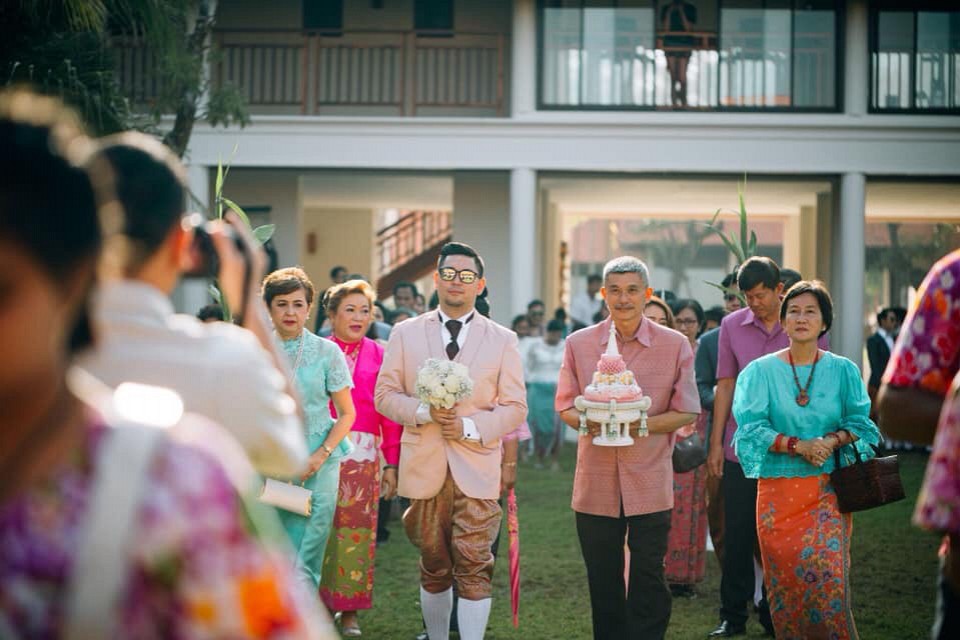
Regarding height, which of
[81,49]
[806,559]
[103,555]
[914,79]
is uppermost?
[914,79]

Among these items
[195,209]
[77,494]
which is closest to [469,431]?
[77,494]

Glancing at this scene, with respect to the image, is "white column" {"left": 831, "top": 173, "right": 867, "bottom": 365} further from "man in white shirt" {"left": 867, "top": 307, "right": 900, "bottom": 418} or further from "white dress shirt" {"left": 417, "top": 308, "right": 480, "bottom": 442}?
"white dress shirt" {"left": 417, "top": 308, "right": 480, "bottom": 442}

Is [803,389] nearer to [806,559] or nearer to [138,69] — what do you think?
[806,559]

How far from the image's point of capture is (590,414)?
653 centimetres

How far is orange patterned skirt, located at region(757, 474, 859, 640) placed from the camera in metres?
6.16

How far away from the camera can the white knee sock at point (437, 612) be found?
7.05 m

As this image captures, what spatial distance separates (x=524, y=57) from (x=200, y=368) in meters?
18.1

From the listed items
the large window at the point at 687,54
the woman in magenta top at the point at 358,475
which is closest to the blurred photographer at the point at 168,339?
the woman in magenta top at the point at 358,475

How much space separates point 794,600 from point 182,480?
17.1 ft

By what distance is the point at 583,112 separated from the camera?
20.0 metres

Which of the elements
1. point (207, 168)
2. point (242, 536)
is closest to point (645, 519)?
point (242, 536)

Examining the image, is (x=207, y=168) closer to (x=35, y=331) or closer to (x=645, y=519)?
(x=645, y=519)

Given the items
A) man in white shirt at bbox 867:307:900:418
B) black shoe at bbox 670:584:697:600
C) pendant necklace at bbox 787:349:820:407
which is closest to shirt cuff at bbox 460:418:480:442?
pendant necklace at bbox 787:349:820:407

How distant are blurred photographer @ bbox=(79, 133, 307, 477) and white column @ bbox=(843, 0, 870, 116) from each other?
18.7 m
